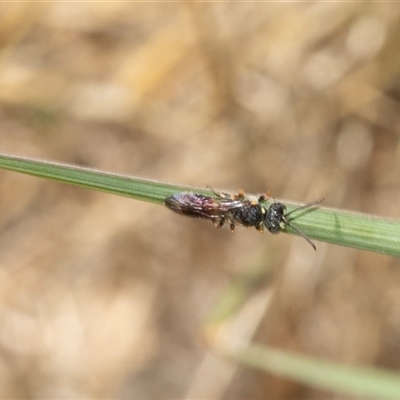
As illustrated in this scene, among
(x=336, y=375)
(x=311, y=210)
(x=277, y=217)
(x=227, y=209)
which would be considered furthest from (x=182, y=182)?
(x=311, y=210)

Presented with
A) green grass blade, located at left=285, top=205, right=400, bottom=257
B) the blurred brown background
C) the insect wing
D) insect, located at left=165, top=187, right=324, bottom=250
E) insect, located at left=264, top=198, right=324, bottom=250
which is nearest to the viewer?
green grass blade, located at left=285, top=205, right=400, bottom=257

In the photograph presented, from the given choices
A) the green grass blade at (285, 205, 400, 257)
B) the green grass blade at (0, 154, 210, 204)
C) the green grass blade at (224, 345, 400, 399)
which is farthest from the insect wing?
the green grass blade at (224, 345, 400, 399)

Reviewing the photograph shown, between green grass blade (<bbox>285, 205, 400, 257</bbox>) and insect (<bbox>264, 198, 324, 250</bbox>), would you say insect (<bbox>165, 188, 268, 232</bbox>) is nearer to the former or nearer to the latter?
insect (<bbox>264, 198, 324, 250</bbox>)

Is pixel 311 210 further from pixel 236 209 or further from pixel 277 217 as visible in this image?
pixel 236 209

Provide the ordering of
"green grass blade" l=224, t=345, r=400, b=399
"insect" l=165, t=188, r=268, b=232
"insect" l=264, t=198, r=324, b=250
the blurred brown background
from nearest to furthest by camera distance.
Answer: "insect" l=264, t=198, r=324, b=250 < "insect" l=165, t=188, r=268, b=232 < "green grass blade" l=224, t=345, r=400, b=399 < the blurred brown background

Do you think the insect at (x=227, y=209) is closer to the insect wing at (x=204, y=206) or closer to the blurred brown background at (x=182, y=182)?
the insect wing at (x=204, y=206)

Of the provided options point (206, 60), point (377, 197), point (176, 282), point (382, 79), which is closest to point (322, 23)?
point (382, 79)

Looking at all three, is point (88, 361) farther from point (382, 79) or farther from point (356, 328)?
point (382, 79)
